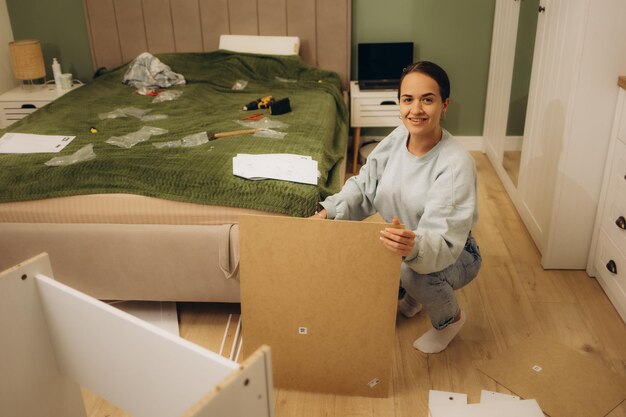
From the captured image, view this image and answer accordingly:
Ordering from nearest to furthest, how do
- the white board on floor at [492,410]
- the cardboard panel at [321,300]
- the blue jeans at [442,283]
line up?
the cardboard panel at [321,300]
the white board on floor at [492,410]
the blue jeans at [442,283]

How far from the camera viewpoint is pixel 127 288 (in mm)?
2230

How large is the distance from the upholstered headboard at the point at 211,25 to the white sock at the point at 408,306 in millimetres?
2010

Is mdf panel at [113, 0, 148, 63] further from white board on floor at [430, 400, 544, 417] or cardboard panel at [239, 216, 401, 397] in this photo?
white board on floor at [430, 400, 544, 417]

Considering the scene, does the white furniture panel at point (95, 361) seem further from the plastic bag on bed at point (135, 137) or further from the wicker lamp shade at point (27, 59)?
the wicker lamp shade at point (27, 59)

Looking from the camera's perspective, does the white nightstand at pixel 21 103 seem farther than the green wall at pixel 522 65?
Yes

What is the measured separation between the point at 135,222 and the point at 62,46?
2462 millimetres

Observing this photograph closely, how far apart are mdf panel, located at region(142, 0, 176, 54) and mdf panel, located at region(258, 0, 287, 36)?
0.62 meters

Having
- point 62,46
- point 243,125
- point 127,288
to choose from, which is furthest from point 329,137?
point 62,46

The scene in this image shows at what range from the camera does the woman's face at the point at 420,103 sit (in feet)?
5.62

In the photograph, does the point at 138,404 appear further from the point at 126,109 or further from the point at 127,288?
the point at 126,109

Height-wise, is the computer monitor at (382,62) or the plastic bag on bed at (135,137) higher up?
the computer monitor at (382,62)

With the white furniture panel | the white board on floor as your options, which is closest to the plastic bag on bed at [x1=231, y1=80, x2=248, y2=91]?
the white board on floor

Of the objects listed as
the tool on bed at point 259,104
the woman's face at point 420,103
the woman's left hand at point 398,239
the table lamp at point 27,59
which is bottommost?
the woman's left hand at point 398,239

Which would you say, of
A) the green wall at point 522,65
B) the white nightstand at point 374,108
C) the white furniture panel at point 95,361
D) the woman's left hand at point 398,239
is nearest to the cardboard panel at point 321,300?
the woman's left hand at point 398,239
